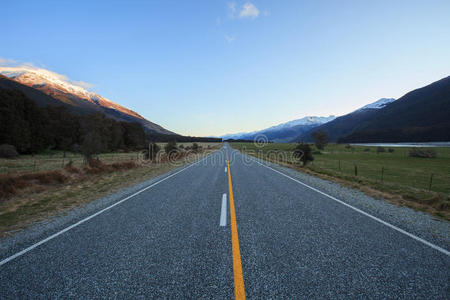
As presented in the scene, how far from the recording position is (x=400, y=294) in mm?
2412

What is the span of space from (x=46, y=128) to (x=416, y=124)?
235 metres

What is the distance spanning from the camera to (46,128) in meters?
43.5

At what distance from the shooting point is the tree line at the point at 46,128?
33.5 m

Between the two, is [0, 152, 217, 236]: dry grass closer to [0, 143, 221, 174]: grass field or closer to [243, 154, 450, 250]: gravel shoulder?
[0, 143, 221, 174]: grass field

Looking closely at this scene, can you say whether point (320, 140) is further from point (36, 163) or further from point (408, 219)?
point (36, 163)

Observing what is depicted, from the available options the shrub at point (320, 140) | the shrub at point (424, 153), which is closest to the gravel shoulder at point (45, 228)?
the shrub at point (424, 153)

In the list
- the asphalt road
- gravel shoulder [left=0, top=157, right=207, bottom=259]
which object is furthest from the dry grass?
the asphalt road

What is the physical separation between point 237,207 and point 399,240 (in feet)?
13.3

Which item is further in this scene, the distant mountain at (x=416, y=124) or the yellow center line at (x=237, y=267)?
the distant mountain at (x=416, y=124)

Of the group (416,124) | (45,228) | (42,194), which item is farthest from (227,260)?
(416,124)

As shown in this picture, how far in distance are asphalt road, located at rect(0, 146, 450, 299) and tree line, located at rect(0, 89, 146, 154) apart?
2289cm

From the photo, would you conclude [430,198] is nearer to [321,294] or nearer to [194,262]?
[321,294]

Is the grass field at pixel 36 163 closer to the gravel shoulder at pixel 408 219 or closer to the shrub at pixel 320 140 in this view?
the gravel shoulder at pixel 408 219

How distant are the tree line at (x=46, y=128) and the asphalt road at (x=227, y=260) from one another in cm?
2289
